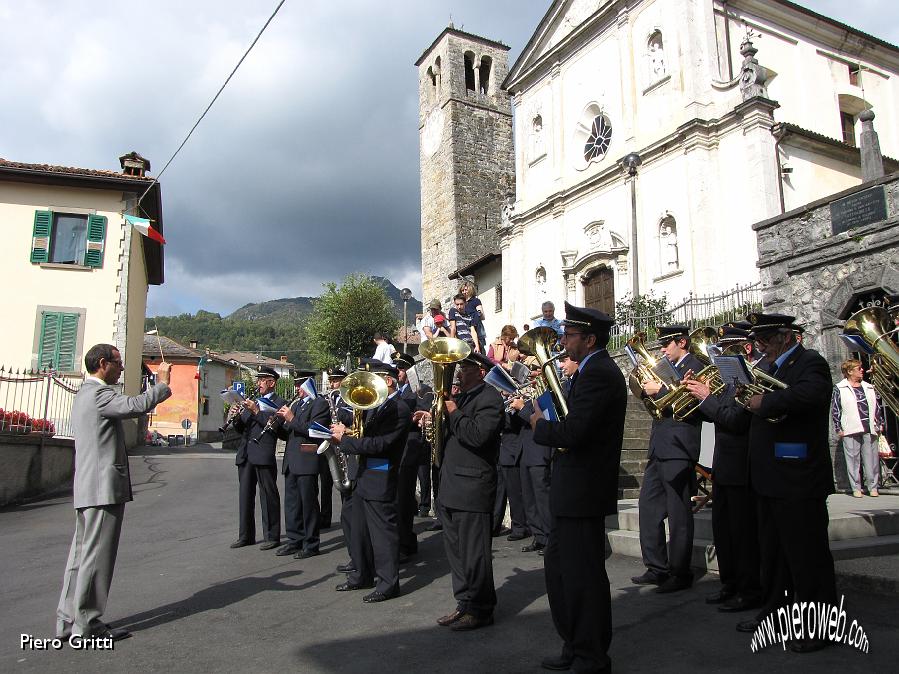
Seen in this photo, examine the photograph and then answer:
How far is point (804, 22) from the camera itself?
25688 mm

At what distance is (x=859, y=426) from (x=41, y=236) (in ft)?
75.7

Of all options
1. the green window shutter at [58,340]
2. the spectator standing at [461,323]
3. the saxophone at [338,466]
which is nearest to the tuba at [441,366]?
the saxophone at [338,466]

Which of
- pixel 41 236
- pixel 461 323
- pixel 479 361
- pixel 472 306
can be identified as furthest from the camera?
pixel 41 236

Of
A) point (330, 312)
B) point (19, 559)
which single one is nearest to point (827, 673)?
point (19, 559)

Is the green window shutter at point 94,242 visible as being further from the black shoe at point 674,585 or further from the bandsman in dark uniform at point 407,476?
the black shoe at point 674,585

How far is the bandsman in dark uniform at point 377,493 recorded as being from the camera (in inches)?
235

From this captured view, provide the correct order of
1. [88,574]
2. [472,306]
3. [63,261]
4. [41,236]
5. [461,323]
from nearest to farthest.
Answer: [88,574], [461,323], [472,306], [41,236], [63,261]

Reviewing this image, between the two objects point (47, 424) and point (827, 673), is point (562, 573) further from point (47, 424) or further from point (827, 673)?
point (47, 424)

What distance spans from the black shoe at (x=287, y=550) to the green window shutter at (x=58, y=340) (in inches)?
669

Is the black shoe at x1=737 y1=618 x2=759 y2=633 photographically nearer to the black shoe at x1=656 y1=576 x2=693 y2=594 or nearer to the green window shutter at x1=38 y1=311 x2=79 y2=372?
the black shoe at x1=656 y1=576 x2=693 y2=594

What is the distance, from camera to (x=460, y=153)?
44688 mm

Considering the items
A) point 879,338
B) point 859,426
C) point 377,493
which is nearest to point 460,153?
point 859,426

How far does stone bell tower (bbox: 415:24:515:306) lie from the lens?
43875mm

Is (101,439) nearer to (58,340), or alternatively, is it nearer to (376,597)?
(376,597)
